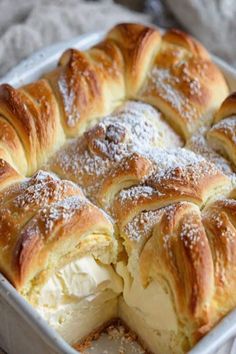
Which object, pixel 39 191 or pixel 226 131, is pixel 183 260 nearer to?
pixel 39 191

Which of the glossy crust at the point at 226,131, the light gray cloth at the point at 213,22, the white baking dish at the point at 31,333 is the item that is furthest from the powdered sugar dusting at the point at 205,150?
the light gray cloth at the point at 213,22

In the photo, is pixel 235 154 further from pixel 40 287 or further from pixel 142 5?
pixel 142 5

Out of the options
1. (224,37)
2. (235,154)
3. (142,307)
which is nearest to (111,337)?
(142,307)

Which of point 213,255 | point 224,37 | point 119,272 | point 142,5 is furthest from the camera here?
point 142,5

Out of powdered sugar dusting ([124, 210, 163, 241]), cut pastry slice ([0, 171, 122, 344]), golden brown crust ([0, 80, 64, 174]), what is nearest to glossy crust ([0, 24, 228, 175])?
golden brown crust ([0, 80, 64, 174])

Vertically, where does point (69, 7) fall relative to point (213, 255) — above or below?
above

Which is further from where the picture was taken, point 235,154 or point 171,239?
point 235,154
